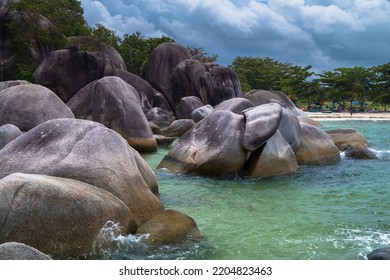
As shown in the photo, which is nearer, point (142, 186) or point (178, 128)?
point (142, 186)

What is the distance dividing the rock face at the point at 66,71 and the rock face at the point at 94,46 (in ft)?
3.95

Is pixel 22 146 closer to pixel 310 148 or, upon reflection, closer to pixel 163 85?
pixel 310 148

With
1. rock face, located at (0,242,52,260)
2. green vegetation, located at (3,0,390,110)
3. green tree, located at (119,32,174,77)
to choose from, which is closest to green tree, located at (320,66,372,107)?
green vegetation, located at (3,0,390,110)

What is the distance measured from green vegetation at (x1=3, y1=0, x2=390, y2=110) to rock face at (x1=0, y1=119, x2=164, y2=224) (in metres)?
19.7

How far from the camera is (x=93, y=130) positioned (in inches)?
264

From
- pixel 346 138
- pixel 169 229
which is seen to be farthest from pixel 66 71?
pixel 169 229

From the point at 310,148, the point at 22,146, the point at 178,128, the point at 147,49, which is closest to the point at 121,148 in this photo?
the point at 22,146

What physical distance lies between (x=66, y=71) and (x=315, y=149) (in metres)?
17.0

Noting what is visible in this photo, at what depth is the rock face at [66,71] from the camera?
2512 centimetres

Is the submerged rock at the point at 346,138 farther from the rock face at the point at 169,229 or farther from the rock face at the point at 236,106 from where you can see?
the rock face at the point at 169,229

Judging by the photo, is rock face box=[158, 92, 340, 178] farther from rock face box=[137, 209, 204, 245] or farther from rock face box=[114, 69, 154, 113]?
rock face box=[114, 69, 154, 113]

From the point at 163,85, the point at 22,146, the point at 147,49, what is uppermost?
the point at 147,49

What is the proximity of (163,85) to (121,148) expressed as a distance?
29713mm

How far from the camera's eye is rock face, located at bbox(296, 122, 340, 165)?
13.0m
